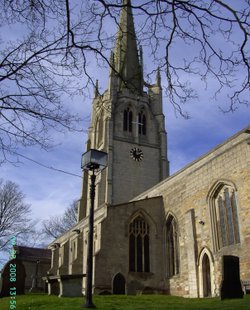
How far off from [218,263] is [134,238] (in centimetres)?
657

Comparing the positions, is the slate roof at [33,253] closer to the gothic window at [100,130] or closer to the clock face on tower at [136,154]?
the gothic window at [100,130]

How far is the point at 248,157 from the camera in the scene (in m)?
17.5

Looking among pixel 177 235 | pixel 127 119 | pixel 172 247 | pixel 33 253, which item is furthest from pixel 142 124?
pixel 177 235

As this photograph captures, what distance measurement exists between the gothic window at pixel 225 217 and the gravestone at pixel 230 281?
5024mm

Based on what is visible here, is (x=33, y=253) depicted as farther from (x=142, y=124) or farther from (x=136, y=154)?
(x=142, y=124)

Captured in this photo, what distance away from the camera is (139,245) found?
77.0 ft

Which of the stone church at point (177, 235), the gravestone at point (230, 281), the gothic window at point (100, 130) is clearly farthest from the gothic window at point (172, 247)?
the gothic window at point (100, 130)

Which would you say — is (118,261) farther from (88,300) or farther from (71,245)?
(88,300)

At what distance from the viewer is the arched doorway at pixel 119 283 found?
71.2 feet

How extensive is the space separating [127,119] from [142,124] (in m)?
1.76

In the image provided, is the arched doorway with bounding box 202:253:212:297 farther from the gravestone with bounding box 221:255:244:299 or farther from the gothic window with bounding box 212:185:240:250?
the gravestone with bounding box 221:255:244:299

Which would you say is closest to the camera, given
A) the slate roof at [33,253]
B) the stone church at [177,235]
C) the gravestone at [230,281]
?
the gravestone at [230,281]

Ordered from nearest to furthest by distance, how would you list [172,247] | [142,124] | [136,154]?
[172,247], [136,154], [142,124]

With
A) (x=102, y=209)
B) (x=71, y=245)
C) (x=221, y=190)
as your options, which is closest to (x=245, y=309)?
(x=221, y=190)
